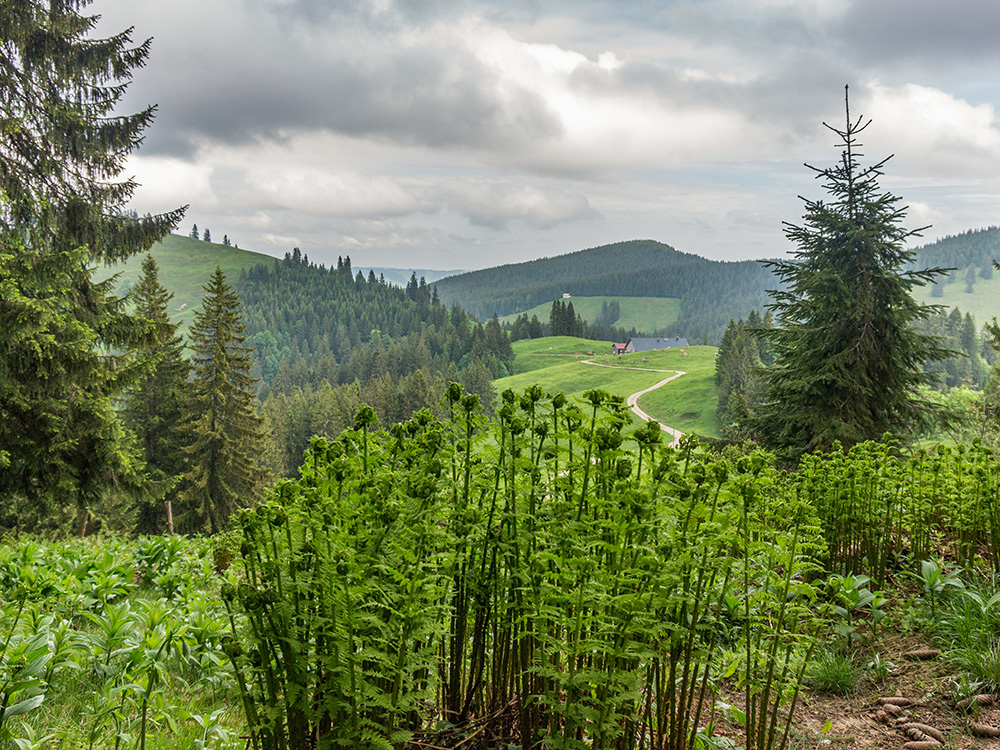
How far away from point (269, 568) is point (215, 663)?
186cm

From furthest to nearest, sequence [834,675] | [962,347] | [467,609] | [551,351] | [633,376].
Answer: [551,351], [962,347], [633,376], [834,675], [467,609]

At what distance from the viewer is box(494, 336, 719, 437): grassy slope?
70.3 metres

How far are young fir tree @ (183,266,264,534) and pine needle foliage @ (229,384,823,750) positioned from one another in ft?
85.9

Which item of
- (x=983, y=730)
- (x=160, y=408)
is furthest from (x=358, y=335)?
(x=983, y=730)

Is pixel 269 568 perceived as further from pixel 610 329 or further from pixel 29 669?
pixel 610 329

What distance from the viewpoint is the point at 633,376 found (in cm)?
9700

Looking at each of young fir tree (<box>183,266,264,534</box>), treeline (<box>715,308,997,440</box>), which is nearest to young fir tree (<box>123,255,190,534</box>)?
young fir tree (<box>183,266,264,534</box>)

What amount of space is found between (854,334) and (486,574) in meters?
15.0

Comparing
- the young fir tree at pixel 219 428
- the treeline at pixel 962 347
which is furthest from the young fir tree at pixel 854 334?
the treeline at pixel 962 347

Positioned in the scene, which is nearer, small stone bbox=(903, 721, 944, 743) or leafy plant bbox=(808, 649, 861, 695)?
small stone bbox=(903, 721, 944, 743)

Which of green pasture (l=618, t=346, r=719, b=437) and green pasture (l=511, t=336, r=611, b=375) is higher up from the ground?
green pasture (l=511, t=336, r=611, b=375)

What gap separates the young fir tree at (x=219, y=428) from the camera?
26.4 meters

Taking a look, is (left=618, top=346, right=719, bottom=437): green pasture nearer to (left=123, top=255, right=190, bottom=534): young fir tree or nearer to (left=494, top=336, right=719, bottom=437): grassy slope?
(left=494, top=336, right=719, bottom=437): grassy slope

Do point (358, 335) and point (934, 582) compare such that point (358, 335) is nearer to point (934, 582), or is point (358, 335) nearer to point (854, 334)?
point (854, 334)
